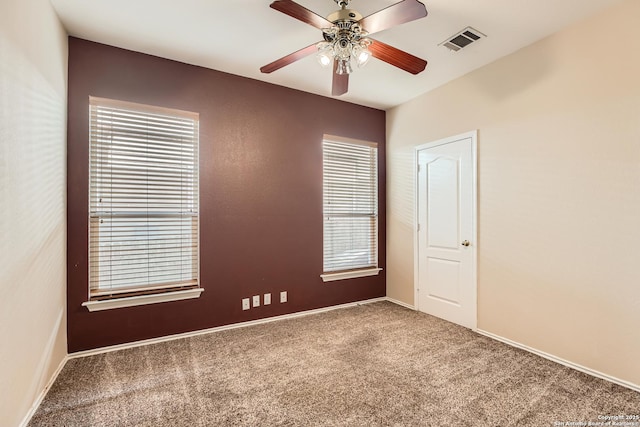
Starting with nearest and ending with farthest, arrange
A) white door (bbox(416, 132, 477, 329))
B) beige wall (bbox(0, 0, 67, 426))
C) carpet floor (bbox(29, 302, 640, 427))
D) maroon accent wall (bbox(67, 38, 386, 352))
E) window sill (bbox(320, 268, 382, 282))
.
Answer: beige wall (bbox(0, 0, 67, 426)) → carpet floor (bbox(29, 302, 640, 427)) → maroon accent wall (bbox(67, 38, 386, 352)) → white door (bbox(416, 132, 477, 329)) → window sill (bbox(320, 268, 382, 282))

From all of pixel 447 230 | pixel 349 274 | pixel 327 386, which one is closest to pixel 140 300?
pixel 327 386

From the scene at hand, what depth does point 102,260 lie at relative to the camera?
2.80 meters

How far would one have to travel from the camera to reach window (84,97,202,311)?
279 centimetres

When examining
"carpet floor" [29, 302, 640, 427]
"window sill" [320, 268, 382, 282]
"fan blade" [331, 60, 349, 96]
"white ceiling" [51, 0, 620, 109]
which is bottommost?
"carpet floor" [29, 302, 640, 427]

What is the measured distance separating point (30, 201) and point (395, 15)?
2520mm

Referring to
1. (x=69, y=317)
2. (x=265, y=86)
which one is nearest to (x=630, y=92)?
(x=265, y=86)

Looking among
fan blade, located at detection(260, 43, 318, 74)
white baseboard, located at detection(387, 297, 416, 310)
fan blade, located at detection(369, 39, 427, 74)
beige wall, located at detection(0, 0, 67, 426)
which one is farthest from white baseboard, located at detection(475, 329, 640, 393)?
beige wall, located at detection(0, 0, 67, 426)

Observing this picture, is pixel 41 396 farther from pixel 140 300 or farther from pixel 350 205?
pixel 350 205

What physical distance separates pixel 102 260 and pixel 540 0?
13.5 ft

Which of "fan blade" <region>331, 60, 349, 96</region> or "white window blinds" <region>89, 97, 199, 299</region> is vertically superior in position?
"fan blade" <region>331, 60, 349, 96</region>

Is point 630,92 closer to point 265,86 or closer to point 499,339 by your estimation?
point 499,339

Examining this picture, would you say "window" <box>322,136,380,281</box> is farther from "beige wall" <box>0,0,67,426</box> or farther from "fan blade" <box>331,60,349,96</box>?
"beige wall" <box>0,0,67,426</box>

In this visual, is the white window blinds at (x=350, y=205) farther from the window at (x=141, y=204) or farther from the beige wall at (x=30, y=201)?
the beige wall at (x=30, y=201)

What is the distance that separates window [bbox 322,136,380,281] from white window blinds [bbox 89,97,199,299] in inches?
65.5
